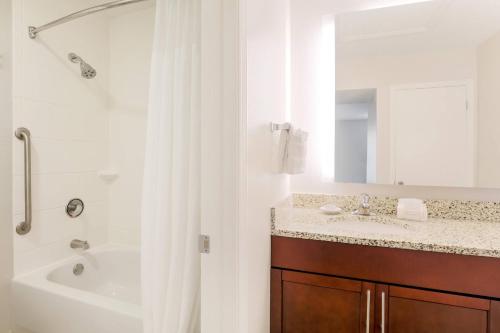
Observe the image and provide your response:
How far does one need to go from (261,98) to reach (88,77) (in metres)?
1.46

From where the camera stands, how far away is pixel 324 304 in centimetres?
127

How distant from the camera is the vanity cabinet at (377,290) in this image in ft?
3.52

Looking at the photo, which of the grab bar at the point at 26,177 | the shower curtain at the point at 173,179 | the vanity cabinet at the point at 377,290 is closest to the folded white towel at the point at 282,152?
the vanity cabinet at the point at 377,290

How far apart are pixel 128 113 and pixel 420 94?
2.05m

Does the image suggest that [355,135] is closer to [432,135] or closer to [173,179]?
[432,135]

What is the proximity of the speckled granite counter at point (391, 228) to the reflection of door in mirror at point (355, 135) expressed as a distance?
0.17 m

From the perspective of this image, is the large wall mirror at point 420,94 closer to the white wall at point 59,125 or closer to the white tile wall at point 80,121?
the white tile wall at point 80,121

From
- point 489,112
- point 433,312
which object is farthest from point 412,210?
point 489,112

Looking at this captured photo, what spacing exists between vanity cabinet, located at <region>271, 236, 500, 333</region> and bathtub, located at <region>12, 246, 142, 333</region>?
709mm

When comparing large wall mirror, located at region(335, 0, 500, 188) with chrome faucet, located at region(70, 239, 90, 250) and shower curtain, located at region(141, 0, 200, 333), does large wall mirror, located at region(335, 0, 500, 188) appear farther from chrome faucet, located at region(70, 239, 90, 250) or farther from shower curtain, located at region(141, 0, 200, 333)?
chrome faucet, located at region(70, 239, 90, 250)

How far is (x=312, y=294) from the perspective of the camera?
1.29 metres

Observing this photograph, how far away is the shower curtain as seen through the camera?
1105 mm

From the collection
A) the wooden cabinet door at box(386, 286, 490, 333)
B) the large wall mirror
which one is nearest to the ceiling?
the large wall mirror

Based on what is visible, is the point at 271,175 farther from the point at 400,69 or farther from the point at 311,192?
the point at 400,69
